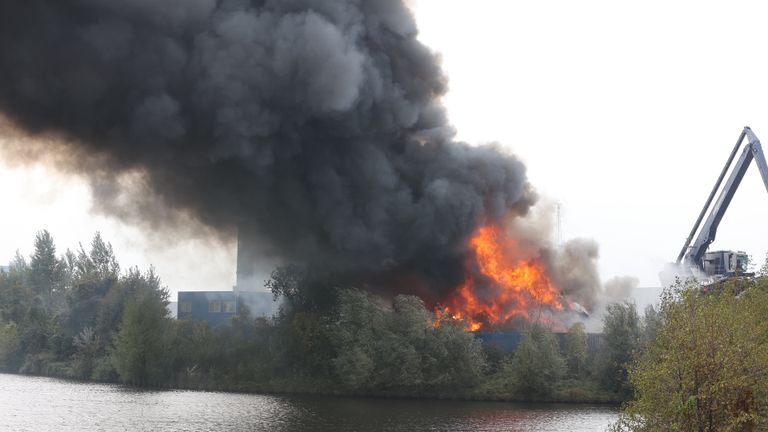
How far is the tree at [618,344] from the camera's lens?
77.1 m

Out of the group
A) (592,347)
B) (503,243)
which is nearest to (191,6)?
(503,243)

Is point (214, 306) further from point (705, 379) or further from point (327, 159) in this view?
point (705, 379)

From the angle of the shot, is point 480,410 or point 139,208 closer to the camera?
point 480,410

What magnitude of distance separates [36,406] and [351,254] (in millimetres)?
31351

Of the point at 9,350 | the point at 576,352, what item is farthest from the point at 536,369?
the point at 9,350

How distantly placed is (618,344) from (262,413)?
33843mm

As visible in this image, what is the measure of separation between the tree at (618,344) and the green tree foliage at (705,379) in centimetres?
4396

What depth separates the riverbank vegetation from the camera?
77750 mm

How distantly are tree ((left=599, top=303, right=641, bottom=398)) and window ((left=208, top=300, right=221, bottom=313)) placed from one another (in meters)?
68.2

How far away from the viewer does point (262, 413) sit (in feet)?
216

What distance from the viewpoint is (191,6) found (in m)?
69.4

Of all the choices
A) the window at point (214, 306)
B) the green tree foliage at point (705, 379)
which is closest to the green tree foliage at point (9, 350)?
the window at point (214, 306)

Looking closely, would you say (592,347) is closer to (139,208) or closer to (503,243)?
(503,243)

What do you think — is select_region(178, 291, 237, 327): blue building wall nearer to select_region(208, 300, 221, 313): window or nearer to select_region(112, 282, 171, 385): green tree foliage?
select_region(208, 300, 221, 313): window
